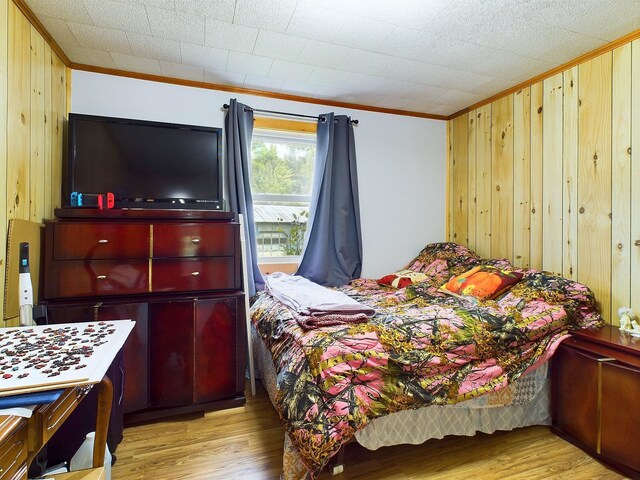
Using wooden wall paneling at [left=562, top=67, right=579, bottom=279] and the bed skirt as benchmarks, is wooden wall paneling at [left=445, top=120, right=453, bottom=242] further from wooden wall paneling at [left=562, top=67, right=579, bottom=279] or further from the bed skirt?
the bed skirt

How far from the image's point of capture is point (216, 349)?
2.15 metres

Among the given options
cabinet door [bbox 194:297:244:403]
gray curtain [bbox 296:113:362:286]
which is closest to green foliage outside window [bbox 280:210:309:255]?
gray curtain [bbox 296:113:362:286]

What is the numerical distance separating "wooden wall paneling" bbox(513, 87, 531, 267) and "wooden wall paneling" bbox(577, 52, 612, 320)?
1.31 feet

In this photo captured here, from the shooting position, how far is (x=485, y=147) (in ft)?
10.3

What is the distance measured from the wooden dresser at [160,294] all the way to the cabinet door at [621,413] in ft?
6.60

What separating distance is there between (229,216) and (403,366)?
1422 millimetres

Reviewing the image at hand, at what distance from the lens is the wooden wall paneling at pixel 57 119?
2225mm

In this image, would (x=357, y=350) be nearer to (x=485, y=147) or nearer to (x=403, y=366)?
(x=403, y=366)

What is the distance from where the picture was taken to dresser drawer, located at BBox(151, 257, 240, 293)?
2.08m

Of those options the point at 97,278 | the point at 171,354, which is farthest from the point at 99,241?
the point at 171,354

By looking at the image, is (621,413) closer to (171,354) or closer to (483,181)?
(483,181)

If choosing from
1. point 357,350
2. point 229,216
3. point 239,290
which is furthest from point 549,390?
point 229,216

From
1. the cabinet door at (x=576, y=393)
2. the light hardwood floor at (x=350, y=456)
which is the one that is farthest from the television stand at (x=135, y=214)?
the cabinet door at (x=576, y=393)

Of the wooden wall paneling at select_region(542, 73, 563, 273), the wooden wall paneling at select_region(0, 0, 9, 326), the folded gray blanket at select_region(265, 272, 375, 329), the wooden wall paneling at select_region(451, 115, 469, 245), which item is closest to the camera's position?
the wooden wall paneling at select_region(0, 0, 9, 326)
